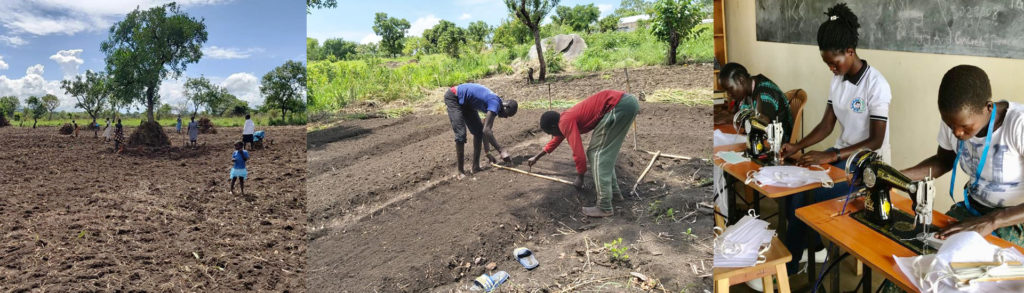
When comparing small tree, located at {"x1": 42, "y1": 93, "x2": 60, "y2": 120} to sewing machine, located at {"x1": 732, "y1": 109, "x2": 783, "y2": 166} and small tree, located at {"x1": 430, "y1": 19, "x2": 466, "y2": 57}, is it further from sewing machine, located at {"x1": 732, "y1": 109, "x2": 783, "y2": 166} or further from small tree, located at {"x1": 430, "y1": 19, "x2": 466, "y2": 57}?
sewing machine, located at {"x1": 732, "y1": 109, "x2": 783, "y2": 166}

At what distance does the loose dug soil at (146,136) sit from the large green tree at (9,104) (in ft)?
7.79

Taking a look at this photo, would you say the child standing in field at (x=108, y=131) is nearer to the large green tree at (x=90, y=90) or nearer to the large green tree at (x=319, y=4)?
the large green tree at (x=90, y=90)

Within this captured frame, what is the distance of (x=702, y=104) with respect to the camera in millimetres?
2752

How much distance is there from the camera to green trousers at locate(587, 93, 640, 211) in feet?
7.57

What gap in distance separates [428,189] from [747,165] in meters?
2.23

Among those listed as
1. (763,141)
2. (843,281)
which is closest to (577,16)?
(763,141)

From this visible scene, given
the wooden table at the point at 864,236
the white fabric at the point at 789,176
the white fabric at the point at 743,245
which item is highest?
the white fabric at the point at 789,176

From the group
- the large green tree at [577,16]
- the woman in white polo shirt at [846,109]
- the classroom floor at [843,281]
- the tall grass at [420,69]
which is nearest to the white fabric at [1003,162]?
the woman in white polo shirt at [846,109]

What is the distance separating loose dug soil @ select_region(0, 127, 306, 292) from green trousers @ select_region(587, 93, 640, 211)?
4.53 metres

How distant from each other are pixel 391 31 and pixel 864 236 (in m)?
2.07

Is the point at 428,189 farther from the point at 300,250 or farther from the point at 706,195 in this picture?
the point at 300,250

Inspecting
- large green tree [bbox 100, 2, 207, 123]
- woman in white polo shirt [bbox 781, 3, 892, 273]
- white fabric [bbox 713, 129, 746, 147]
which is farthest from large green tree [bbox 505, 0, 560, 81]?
large green tree [bbox 100, 2, 207, 123]

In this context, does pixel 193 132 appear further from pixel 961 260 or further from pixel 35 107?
pixel 961 260

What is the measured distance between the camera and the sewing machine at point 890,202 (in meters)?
2.34
